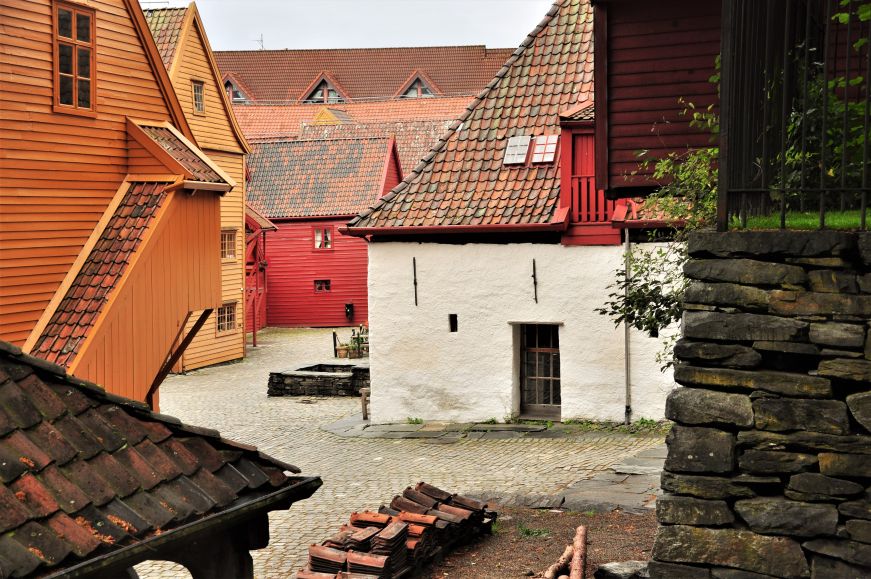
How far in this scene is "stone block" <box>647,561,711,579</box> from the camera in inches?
226

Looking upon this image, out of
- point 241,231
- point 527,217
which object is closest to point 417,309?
point 527,217

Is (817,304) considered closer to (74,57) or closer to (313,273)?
(74,57)

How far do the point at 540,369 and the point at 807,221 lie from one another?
44.4ft

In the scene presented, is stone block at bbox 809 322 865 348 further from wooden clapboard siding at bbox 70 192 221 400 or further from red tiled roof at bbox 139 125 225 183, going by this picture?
red tiled roof at bbox 139 125 225 183

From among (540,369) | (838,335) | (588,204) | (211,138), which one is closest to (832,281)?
(838,335)

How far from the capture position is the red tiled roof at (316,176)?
128 ft

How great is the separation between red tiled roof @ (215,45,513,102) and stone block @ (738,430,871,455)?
57.3m

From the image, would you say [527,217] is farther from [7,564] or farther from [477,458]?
[7,564]

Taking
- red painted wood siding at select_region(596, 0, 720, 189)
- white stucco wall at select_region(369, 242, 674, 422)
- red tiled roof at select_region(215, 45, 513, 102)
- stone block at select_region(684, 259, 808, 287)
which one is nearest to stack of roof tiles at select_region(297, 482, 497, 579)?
red painted wood siding at select_region(596, 0, 720, 189)

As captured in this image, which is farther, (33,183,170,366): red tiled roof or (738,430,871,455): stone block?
(33,183,170,366): red tiled roof

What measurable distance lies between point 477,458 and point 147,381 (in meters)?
5.02

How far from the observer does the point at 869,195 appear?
244 inches

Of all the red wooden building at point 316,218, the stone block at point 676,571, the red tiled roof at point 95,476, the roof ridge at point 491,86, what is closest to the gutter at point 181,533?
the red tiled roof at point 95,476

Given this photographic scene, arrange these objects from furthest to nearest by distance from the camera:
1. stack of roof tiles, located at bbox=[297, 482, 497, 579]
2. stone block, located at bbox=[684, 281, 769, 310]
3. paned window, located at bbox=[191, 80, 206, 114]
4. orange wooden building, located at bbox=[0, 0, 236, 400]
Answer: paned window, located at bbox=[191, 80, 206, 114], orange wooden building, located at bbox=[0, 0, 236, 400], stack of roof tiles, located at bbox=[297, 482, 497, 579], stone block, located at bbox=[684, 281, 769, 310]
